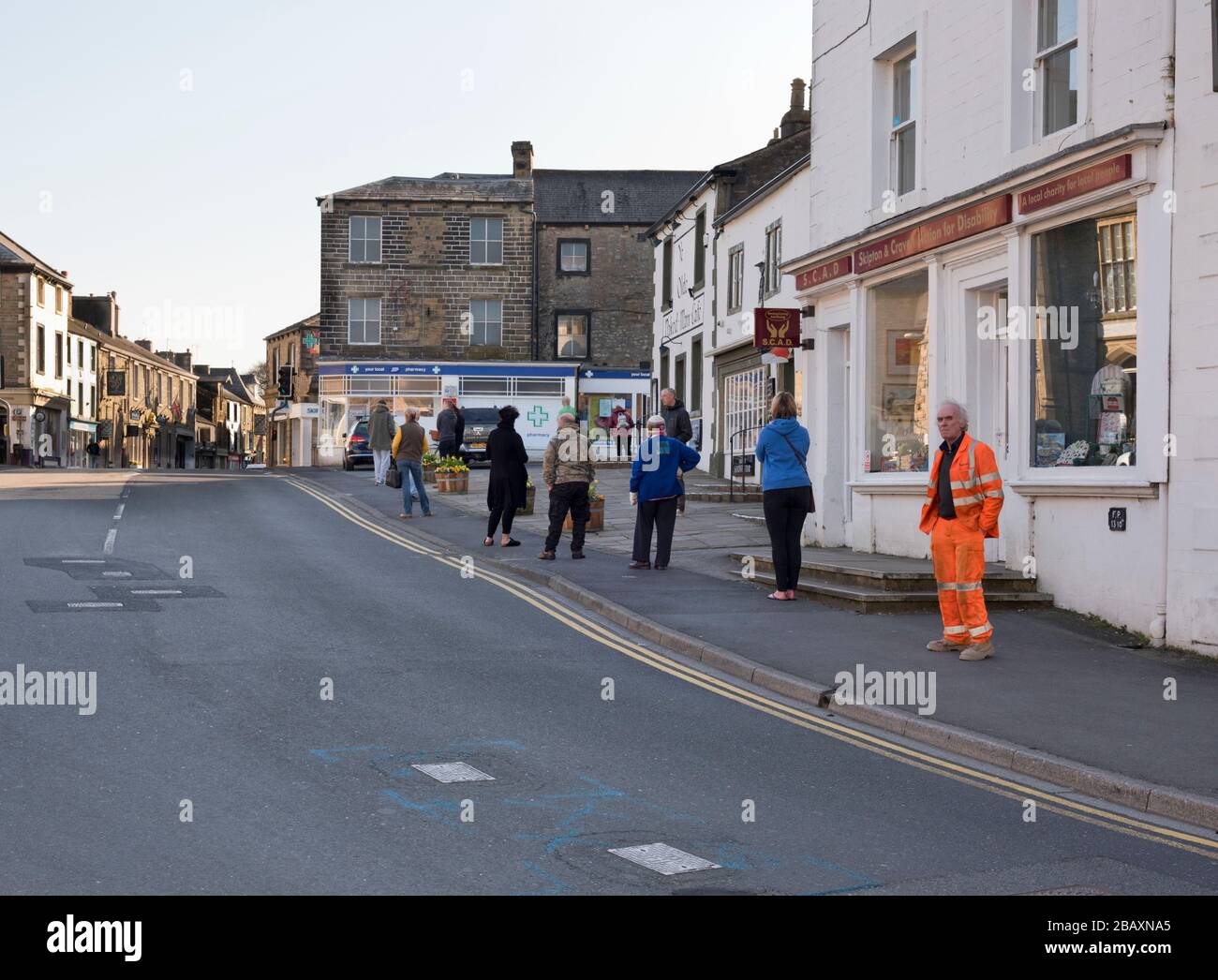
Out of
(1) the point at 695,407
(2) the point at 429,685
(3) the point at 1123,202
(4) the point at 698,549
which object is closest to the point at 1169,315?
(3) the point at 1123,202

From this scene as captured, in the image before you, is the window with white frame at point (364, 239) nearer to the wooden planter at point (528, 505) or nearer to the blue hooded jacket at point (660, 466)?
the wooden planter at point (528, 505)

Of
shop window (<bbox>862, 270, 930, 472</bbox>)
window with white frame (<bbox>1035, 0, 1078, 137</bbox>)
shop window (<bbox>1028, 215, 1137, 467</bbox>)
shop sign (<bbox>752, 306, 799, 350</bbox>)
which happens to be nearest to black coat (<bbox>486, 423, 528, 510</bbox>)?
shop sign (<bbox>752, 306, 799, 350</bbox>)

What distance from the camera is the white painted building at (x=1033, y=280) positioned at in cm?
1185

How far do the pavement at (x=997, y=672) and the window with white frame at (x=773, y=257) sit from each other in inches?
485

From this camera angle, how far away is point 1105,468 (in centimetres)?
1281

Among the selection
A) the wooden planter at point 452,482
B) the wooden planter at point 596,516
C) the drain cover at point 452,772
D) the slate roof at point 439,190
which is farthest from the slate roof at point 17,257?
the drain cover at point 452,772

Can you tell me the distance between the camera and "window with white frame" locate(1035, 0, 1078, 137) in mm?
13555

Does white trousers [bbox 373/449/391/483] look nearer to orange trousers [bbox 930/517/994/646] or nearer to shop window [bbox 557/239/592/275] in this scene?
orange trousers [bbox 930/517/994/646]

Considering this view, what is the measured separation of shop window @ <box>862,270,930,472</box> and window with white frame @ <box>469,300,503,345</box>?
4071 centimetres

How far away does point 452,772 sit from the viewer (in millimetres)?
7566

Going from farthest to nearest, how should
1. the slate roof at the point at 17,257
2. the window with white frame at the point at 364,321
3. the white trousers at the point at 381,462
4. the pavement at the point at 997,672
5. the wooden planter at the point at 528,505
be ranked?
the slate roof at the point at 17,257
the window with white frame at the point at 364,321
the white trousers at the point at 381,462
the wooden planter at the point at 528,505
the pavement at the point at 997,672

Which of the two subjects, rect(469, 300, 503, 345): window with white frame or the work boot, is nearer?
the work boot
